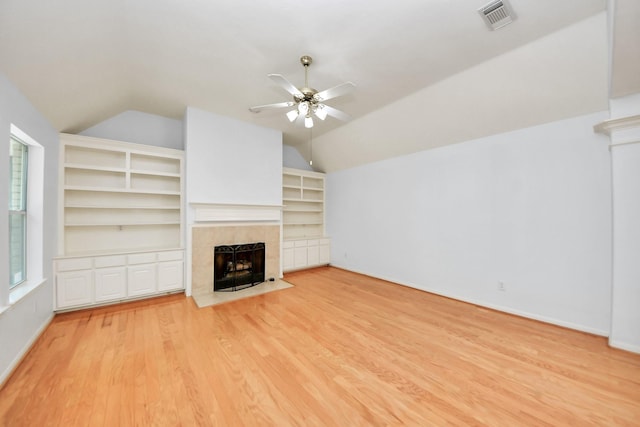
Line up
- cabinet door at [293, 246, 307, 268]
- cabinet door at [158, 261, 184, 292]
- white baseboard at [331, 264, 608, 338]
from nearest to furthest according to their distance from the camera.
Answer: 1. white baseboard at [331, 264, 608, 338]
2. cabinet door at [158, 261, 184, 292]
3. cabinet door at [293, 246, 307, 268]

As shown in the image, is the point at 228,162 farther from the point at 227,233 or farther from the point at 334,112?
the point at 334,112

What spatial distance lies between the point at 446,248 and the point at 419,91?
252 cm

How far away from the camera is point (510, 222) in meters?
3.27

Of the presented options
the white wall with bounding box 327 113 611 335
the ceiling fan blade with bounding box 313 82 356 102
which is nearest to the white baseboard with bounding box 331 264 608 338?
the white wall with bounding box 327 113 611 335

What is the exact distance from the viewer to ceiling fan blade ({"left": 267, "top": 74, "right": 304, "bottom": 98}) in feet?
6.78

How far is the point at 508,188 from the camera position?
3.29 m

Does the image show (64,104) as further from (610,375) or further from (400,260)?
(610,375)

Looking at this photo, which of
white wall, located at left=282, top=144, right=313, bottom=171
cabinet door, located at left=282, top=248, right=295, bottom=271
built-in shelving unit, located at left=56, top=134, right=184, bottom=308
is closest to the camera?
built-in shelving unit, located at left=56, top=134, right=184, bottom=308

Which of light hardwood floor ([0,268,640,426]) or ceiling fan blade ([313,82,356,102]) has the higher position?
ceiling fan blade ([313,82,356,102])

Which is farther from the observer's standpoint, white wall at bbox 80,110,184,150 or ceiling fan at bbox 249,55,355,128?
white wall at bbox 80,110,184,150

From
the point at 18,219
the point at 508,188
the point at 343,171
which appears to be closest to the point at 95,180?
the point at 18,219

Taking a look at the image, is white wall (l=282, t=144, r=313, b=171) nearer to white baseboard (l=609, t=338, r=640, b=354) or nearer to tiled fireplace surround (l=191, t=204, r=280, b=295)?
tiled fireplace surround (l=191, t=204, r=280, b=295)

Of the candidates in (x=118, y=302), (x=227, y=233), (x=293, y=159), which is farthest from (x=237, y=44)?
(x=118, y=302)

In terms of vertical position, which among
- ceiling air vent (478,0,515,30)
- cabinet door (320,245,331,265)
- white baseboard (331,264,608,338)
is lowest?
white baseboard (331,264,608,338)
